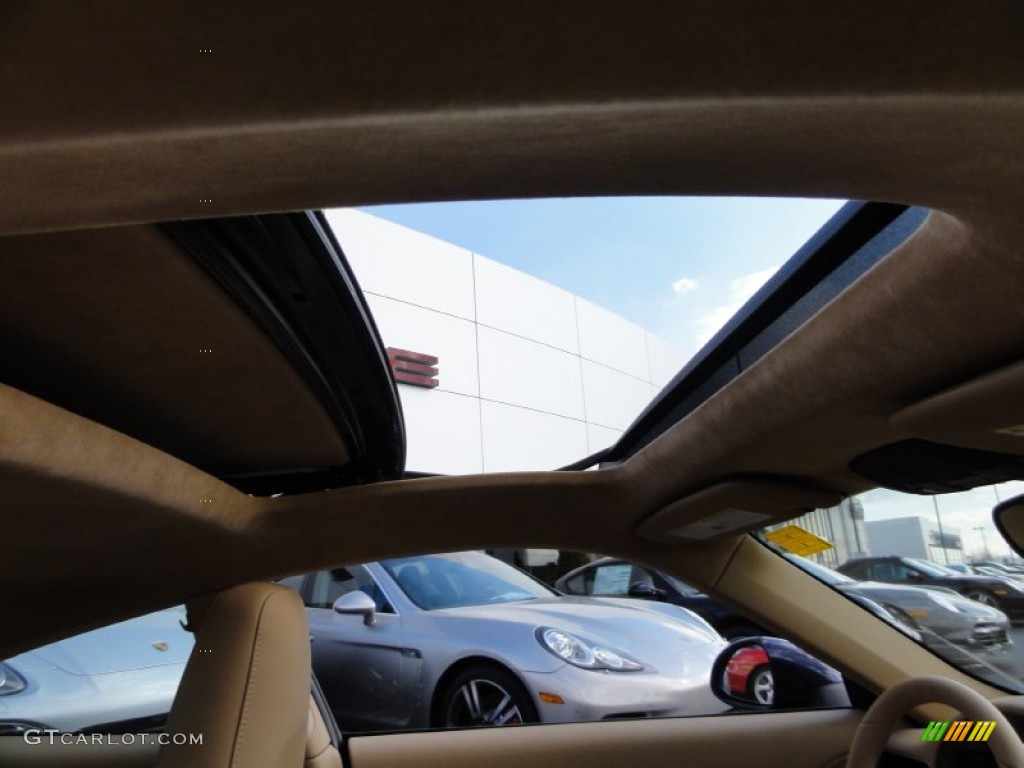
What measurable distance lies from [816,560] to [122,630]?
2491mm

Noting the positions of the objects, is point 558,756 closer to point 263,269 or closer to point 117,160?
point 263,269

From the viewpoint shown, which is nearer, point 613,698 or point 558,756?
point 558,756

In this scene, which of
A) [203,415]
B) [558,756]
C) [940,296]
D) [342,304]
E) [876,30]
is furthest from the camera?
[558,756]

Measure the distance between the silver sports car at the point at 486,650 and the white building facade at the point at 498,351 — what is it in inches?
37.7

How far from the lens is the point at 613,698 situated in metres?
4.33

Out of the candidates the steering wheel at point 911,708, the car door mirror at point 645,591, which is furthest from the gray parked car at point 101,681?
the car door mirror at point 645,591

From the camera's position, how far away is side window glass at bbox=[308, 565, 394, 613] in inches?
206

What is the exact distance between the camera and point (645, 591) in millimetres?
5832

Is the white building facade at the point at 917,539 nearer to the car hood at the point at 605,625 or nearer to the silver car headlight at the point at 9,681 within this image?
the car hood at the point at 605,625

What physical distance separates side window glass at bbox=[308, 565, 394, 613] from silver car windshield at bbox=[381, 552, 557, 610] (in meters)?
0.14

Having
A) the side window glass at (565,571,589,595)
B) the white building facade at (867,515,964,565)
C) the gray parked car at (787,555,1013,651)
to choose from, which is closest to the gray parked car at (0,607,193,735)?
the gray parked car at (787,555,1013,651)

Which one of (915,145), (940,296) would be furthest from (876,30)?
(940,296)

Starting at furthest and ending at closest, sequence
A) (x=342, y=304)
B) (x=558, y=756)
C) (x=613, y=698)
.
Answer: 1. (x=613, y=698)
2. (x=558, y=756)
3. (x=342, y=304)

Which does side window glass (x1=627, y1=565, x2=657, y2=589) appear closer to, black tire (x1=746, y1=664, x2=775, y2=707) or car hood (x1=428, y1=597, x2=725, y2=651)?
car hood (x1=428, y1=597, x2=725, y2=651)
